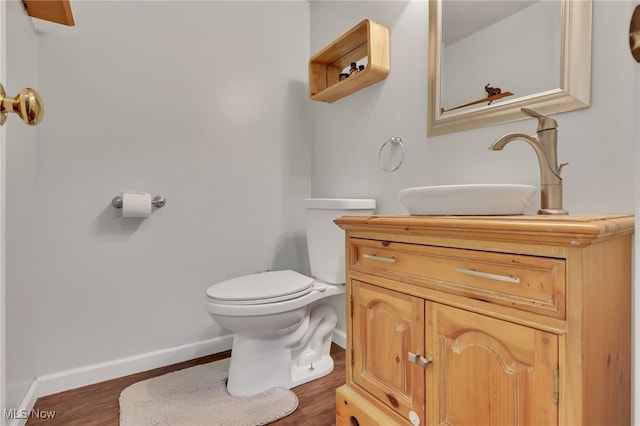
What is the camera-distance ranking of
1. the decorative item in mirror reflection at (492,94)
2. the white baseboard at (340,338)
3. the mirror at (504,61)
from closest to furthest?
1. the mirror at (504,61)
2. the decorative item in mirror reflection at (492,94)
3. the white baseboard at (340,338)

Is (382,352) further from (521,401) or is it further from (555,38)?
(555,38)

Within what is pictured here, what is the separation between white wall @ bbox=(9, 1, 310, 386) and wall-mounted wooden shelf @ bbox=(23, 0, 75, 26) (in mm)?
126

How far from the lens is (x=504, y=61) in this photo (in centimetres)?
122

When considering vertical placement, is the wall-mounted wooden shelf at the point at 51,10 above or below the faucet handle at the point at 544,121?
above

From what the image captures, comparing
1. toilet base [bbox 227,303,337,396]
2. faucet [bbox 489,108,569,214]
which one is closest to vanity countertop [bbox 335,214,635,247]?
faucet [bbox 489,108,569,214]

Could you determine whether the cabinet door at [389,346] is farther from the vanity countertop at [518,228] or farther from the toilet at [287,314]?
the toilet at [287,314]

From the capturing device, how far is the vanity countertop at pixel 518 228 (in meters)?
0.64

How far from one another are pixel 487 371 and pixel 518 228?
36 centimetres

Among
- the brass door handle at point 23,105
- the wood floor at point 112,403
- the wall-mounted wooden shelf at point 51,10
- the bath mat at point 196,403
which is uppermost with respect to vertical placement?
the wall-mounted wooden shelf at point 51,10

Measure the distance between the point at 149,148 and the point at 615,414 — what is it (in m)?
2.00

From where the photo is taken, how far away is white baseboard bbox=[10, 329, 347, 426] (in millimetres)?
1473

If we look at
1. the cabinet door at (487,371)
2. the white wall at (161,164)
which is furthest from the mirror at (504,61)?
the white wall at (161,164)

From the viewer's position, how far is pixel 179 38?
181 centimetres

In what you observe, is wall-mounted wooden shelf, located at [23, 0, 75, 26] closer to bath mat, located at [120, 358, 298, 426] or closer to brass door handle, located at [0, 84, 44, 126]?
brass door handle, located at [0, 84, 44, 126]
